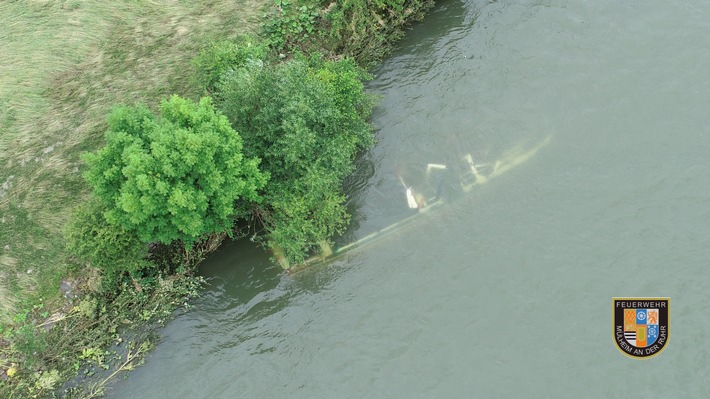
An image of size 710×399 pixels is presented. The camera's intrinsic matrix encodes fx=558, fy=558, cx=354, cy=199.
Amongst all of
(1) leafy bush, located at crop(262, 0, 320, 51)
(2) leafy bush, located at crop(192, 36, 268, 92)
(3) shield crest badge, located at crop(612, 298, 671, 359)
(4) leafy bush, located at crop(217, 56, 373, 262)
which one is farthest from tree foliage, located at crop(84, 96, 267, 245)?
(3) shield crest badge, located at crop(612, 298, 671, 359)

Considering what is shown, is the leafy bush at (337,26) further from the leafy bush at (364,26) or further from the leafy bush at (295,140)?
the leafy bush at (295,140)

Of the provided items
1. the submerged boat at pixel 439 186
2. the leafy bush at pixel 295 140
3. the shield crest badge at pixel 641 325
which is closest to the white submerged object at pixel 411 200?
the submerged boat at pixel 439 186

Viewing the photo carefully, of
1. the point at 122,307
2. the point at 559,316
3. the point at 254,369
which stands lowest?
the point at 559,316

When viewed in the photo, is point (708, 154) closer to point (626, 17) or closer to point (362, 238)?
point (626, 17)

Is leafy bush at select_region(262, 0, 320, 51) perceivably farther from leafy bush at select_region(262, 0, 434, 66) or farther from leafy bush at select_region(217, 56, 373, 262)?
leafy bush at select_region(217, 56, 373, 262)

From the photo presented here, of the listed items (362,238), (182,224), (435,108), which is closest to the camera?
(182,224)

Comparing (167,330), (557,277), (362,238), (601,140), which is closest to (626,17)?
(601,140)

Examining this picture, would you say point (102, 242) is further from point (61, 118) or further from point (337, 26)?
point (337, 26)
